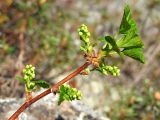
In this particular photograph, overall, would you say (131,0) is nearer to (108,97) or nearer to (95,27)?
(95,27)

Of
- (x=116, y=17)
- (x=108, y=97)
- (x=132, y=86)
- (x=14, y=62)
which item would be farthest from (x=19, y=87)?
(x=116, y=17)

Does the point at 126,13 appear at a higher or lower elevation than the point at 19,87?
lower

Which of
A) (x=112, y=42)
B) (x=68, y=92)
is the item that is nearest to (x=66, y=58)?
(x=68, y=92)

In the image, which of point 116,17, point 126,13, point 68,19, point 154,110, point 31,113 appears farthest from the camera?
point 116,17

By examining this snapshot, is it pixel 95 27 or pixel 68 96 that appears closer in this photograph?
pixel 68 96

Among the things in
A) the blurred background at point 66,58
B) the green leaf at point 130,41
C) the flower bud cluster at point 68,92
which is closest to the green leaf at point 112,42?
the green leaf at point 130,41

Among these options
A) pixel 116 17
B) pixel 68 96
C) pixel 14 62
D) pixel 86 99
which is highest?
A: pixel 116 17

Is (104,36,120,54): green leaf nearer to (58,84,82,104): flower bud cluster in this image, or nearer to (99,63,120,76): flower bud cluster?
(99,63,120,76): flower bud cluster

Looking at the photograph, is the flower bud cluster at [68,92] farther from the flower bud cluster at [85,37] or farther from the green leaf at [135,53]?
the green leaf at [135,53]
